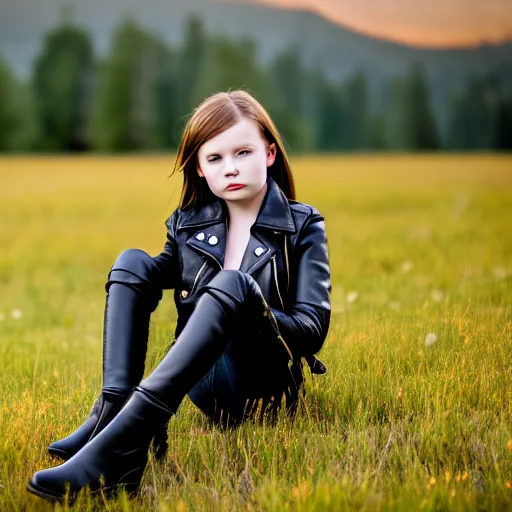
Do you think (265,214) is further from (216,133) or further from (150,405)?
(150,405)

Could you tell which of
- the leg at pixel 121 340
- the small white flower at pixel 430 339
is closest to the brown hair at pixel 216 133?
the leg at pixel 121 340

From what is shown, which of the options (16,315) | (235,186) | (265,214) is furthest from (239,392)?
(16,315)

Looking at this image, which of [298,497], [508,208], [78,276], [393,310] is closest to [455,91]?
[508,208]

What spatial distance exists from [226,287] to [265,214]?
1.89ft

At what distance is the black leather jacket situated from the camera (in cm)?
327

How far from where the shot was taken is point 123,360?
10.7 ft

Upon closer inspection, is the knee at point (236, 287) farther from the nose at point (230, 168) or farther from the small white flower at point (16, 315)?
the small white flower at point (16, 315)

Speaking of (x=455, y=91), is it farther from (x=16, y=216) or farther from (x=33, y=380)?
(x=33, y=380)

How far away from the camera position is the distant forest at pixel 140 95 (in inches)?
2148

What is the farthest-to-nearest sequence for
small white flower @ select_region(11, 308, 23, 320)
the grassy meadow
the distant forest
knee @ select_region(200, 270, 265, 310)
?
the distant forest < small white flower @ select_region(11, 308, 23, 320) < knee @ select_region(200, 270, 265, 310) < the grassy meadow

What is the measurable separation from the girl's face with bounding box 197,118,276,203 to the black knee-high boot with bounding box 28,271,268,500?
53 cm

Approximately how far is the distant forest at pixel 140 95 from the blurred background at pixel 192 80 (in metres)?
0.07

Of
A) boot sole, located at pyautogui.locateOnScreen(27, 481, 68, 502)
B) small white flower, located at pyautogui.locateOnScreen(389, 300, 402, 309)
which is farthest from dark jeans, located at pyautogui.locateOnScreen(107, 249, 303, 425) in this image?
small white flower, located at pyautogui.locateOnScreen(389, 300, 402, 309)

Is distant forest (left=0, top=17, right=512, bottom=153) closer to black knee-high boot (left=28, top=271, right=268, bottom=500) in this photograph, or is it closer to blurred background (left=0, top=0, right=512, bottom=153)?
blurred background (left=0, top=0, right=512, bottom=153)
